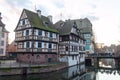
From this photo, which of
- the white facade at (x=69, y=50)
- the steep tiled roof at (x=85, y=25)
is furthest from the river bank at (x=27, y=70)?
the steep tiled roof at (x=85, y=25)

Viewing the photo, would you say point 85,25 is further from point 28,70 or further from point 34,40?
point 28,70

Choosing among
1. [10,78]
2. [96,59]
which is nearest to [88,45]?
[96,59]

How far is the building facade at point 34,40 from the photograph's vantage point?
3391 centimetres

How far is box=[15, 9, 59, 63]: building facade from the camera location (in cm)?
3391

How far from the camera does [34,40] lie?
3384 centimetres

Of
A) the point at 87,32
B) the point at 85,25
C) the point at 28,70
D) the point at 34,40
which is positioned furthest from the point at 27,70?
the point at 85,25

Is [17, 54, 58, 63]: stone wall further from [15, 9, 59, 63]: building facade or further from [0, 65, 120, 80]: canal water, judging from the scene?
[0, 65, 120, 80]: canal water

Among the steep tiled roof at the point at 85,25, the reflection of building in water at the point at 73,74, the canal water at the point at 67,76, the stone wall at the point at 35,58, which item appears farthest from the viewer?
the steep tiled roof at the point at 85,25

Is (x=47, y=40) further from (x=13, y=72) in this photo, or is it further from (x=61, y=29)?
(x=13, y=72)

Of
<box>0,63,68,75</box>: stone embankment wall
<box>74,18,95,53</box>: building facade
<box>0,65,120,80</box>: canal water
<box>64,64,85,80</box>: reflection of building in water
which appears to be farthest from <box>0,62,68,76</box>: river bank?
<box>74,18,95,53</box>: building facade

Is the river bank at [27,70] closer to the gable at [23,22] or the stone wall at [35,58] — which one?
the stone wall at [35,58]

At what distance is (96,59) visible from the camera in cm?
4744

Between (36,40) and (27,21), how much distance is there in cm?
479

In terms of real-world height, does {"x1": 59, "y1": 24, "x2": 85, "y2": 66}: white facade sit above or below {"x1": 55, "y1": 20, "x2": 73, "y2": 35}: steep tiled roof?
below
